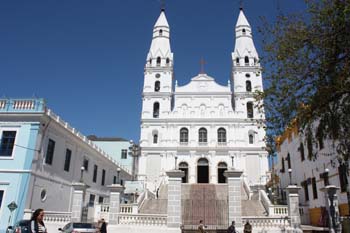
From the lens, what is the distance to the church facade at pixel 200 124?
3334 centimetres

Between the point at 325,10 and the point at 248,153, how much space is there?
2645 cm

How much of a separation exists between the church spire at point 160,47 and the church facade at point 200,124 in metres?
0.14

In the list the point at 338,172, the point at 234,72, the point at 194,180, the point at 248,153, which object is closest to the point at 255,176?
the point at 248,153

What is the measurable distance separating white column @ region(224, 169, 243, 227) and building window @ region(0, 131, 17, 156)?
12028 mm

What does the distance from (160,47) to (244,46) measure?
456 inches

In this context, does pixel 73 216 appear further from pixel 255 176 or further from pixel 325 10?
pixel 255 176

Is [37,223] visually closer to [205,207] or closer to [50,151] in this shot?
[205,207]

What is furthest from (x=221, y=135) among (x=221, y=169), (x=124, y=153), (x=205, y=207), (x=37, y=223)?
(x=37, y=223)

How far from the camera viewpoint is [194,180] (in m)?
32.8

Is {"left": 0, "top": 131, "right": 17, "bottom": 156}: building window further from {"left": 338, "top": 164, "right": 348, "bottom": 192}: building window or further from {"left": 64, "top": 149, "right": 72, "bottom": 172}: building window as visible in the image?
{"left": 338, "top": 164, "right": 348, "bottom": 192}: building window

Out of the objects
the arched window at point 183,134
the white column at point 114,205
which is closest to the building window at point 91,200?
the white column at point 114,205

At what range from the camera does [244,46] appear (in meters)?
39.0

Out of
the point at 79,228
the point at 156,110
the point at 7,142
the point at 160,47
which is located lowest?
the point at 79,228

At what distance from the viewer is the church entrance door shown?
33781mm
